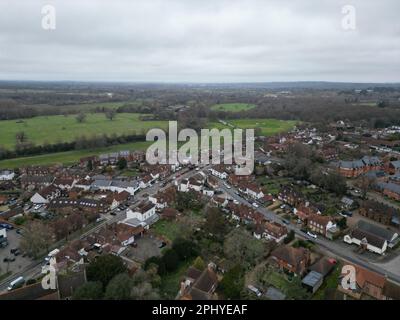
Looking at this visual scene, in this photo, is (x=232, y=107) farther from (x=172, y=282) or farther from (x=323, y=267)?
(x=172, y=282)

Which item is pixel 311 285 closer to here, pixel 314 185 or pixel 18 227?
pixel 314 185

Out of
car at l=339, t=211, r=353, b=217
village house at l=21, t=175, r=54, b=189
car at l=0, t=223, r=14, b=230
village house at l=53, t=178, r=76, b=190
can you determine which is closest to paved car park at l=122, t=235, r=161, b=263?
car at l=0, t=223, r=14, b=230

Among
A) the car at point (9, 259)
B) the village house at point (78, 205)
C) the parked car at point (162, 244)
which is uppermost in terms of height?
the village house at point (78, 205)

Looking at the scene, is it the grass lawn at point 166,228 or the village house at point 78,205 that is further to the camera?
the village house at point 78,205

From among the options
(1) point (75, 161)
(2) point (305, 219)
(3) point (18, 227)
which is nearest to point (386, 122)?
(2) point (305, 219)

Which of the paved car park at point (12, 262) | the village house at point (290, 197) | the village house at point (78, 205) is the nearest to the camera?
the paved car park at point (12, 262)

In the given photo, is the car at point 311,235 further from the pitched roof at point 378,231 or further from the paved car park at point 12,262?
the paved car park at point 12,262

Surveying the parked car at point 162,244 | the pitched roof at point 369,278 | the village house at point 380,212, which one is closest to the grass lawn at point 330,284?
the pitched roof at point 369,278
